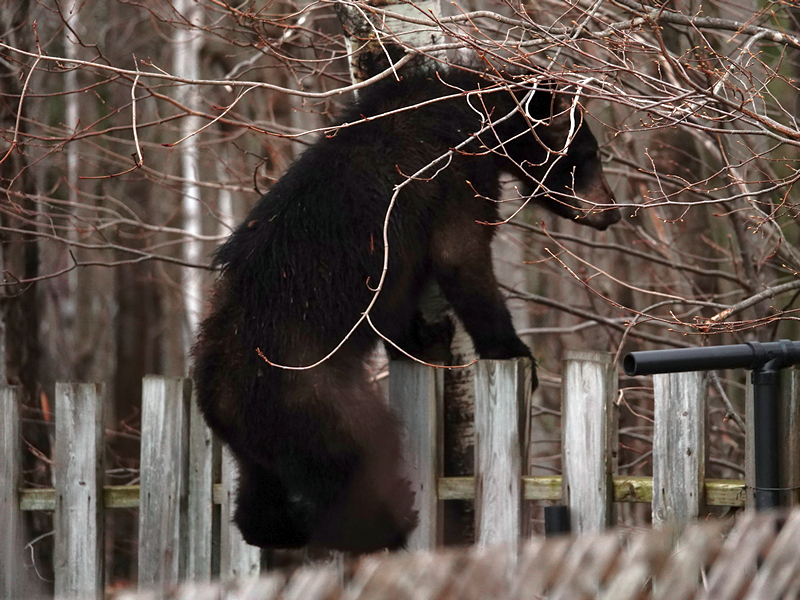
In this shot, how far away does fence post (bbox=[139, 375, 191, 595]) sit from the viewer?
3824mm

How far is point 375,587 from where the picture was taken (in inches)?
48.6

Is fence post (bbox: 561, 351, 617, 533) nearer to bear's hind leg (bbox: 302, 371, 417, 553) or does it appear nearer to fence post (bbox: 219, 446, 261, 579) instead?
bear's hind leg (bbox: 302, 371, 417, 553)

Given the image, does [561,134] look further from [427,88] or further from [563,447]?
[563,447]

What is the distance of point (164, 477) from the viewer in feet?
12.6

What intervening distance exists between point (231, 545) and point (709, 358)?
2.33 m

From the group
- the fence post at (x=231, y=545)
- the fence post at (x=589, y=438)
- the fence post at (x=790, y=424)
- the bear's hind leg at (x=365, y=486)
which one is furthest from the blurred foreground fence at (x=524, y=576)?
the fence post at (x=231, y=545)

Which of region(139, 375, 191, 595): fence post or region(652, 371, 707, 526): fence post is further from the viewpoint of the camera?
region(139, 375, 191, 595): fence post

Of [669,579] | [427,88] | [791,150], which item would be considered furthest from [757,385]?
[791,150]

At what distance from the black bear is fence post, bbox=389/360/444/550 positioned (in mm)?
67

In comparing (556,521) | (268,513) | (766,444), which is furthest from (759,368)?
(268,513)

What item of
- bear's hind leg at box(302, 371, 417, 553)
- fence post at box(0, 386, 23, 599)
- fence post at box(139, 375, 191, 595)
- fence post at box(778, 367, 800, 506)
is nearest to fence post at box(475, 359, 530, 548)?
bear's hind leg at box(302, 371, 417, 553)

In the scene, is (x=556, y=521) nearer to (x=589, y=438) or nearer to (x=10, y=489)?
(x=589, y=438)

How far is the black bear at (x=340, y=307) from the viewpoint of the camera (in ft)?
11.1

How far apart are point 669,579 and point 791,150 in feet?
16.4
